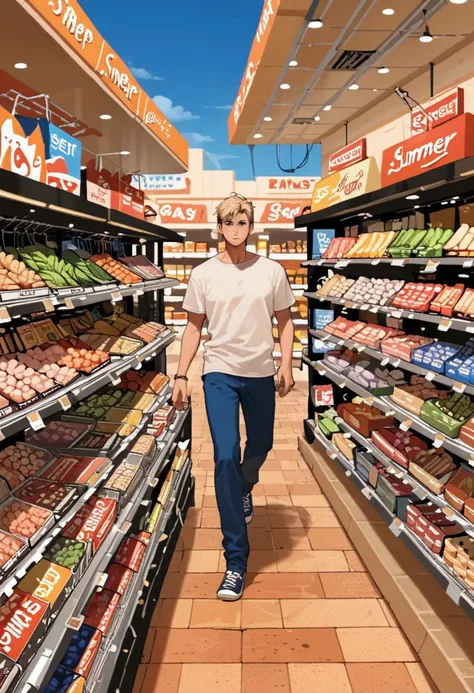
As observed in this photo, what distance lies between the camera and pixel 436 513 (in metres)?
3.05

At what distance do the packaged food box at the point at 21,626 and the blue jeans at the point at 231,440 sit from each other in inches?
52.2

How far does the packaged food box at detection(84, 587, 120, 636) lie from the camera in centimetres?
218

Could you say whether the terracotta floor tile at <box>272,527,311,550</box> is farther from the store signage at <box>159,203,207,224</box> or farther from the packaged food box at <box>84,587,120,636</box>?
the store signage at <box>159,203,207,224</box>

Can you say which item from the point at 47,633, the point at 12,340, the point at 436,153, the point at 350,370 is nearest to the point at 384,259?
the point at 436,153

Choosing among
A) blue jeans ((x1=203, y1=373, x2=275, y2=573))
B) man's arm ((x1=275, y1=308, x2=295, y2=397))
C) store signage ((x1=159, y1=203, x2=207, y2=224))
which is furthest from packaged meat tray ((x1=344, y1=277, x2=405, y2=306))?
store signage ((x1=159, y1=203, x2=207, y2=224))

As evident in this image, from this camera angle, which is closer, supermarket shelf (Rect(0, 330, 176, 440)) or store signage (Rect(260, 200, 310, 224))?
supermarket shelf (Rect(0, 330, 176, 440))

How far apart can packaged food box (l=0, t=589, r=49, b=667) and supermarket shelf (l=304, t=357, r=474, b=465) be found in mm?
1815

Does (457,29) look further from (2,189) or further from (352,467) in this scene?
(2,189)

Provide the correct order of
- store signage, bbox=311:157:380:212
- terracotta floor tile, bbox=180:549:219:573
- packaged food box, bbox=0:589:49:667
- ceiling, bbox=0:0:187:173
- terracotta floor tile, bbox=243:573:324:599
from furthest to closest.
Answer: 1. ceiling, bbox=0:0:187:173
2. store signage, bbox=311:157:380:212
3. terracotta floor tile, bbox=180:549:219:573
4. terracotta floor tile, bbox=243:573:324:599
5. packaged food box, bbox=0:589:49:667

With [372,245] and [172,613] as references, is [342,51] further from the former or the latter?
[172,613]

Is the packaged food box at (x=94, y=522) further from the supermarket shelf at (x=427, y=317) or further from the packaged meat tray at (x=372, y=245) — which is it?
the packaged meat tray at (x=372, y=245)

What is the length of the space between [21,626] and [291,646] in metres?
1.38

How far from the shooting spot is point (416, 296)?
335 centimetres

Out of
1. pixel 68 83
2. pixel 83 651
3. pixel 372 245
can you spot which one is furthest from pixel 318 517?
pixel 68 83
